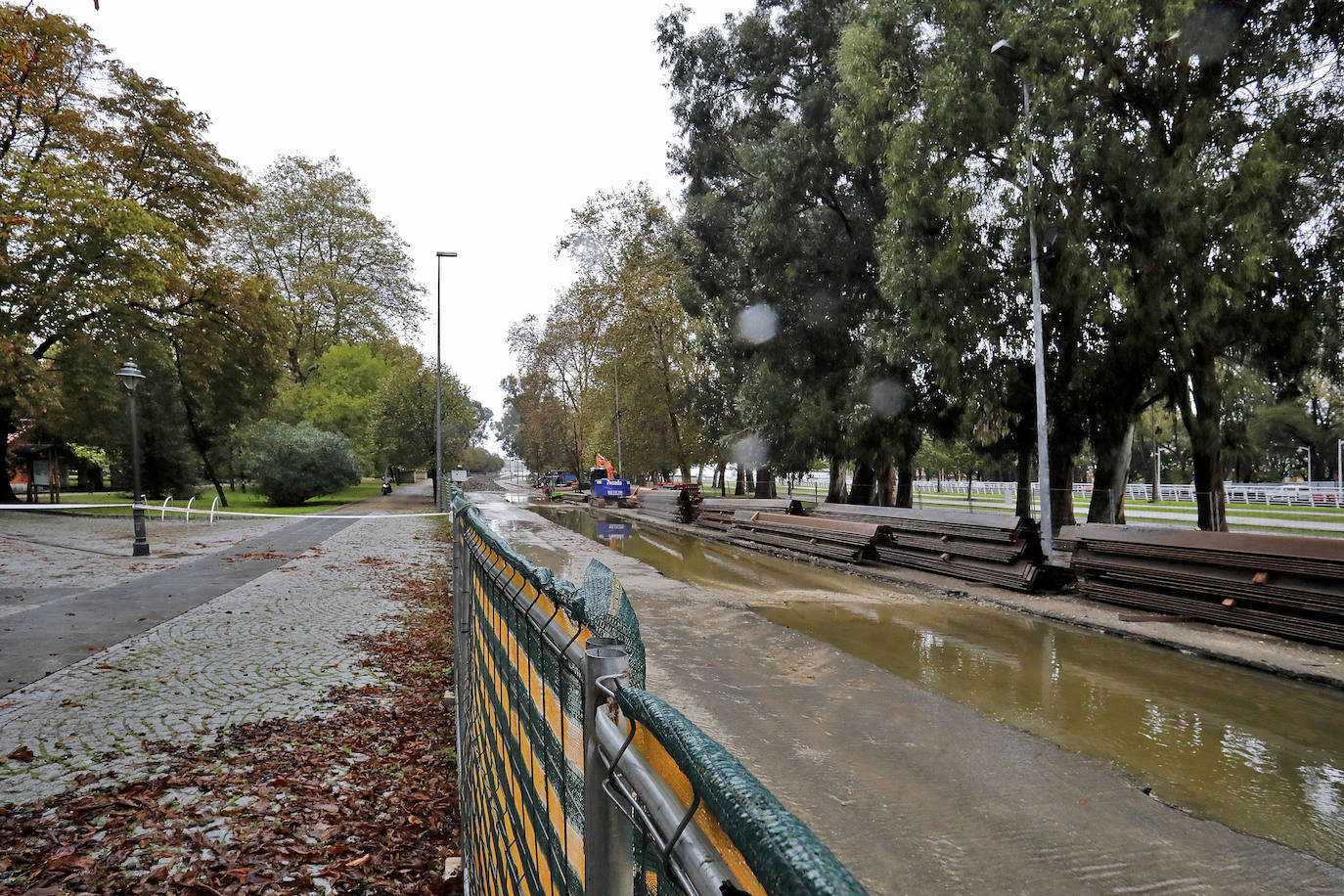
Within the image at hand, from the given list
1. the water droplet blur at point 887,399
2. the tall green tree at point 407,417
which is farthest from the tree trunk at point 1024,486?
the tall green tree at point 407,417

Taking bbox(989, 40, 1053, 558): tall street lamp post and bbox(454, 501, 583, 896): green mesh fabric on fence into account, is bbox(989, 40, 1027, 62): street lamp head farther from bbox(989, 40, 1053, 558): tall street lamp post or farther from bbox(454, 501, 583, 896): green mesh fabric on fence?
bbox(454, 501, 583, 896): green mesh fabric on fence

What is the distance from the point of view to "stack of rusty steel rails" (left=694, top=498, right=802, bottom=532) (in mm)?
20547

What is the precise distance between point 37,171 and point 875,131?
25.3 meters

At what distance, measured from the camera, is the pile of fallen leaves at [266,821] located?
11.1 ft

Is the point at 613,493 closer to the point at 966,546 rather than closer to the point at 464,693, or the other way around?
the point at 966,546

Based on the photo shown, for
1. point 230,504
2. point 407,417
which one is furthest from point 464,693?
point 230,504

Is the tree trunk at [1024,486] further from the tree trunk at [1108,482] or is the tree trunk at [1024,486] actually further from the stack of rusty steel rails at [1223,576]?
the stack of rusty steel rails at [1223,576]

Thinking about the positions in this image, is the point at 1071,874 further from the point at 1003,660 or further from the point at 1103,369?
the point at 1103,369

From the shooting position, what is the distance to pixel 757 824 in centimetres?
62

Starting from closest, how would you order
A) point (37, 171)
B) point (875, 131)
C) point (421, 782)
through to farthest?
point (421, 782)
point (875, 131)
point (37, 171)

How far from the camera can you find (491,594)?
A: 9.23 ft

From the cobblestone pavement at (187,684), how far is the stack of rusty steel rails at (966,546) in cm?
937

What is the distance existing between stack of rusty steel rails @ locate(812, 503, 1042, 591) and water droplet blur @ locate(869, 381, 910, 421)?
2.99m

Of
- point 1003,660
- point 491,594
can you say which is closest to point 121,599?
point 491,594
